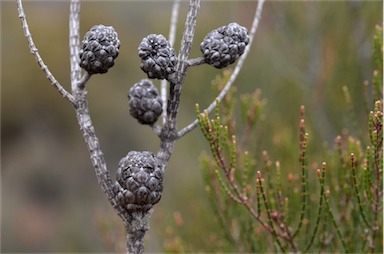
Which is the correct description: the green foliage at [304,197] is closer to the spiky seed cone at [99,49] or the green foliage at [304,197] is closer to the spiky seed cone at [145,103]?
the spiky seed cone at [145,103]

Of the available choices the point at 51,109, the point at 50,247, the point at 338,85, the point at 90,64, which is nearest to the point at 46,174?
the point at 51,109

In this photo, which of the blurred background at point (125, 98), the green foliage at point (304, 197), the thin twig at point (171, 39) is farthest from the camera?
the blurred background at point (125, 98)

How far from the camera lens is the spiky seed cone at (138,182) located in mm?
881

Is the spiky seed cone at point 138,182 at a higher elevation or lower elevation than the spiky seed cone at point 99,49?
lower

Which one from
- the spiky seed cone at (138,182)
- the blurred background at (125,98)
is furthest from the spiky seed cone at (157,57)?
the blurred background at (125,98)

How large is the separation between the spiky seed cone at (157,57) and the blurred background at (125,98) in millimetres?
1102

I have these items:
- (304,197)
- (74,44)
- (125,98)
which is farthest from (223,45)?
(125,98)

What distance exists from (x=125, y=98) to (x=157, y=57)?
9926 millimetres

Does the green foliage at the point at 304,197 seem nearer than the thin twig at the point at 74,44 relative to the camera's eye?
No

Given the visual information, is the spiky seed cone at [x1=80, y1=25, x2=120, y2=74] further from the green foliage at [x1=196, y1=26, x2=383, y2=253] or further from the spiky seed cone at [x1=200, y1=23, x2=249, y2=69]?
the green foliage at [x1=196, y1=26, x2=383, y2=253]

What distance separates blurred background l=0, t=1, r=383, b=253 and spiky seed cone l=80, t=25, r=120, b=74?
43.7 inches

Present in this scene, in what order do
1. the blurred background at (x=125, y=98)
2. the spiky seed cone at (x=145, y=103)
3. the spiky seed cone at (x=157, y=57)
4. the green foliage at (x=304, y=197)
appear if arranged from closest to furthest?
1. the spiky seed cone at (x=157, y=57)
2. the spiky seed cone at (x=145, y=103)
3. the green foliage at (x=304, y=197)
4. the blurred background at (x=125, y=98)

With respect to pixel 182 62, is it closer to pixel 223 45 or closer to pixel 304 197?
pixel 223 45

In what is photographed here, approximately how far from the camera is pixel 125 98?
1070 cm
